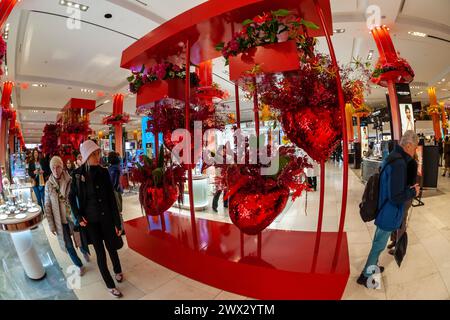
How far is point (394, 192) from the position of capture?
2143 millimetres

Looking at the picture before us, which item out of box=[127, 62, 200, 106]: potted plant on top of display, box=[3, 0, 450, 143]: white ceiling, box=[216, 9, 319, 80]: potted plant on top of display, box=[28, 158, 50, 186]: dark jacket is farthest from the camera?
box=[28, 158, 50, 186]: dark jacket

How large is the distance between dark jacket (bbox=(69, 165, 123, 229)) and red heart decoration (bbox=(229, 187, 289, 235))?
3.95 ft

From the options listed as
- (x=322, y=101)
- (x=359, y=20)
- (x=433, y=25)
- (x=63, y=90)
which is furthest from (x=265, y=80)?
(x=63, y=90)

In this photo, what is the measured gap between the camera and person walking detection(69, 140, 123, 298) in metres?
2.29

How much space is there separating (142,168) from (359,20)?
16.9 feet

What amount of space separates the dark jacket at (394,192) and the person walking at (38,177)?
633 cm

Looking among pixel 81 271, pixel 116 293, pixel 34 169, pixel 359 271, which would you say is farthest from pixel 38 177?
pixel 359 271

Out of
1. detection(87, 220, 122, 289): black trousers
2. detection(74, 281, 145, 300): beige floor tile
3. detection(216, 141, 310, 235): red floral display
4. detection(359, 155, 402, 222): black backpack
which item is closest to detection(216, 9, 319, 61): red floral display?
detection(216, 141, 310, 235): red floral display

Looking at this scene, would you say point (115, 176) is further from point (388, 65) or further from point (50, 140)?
point (388, 65)

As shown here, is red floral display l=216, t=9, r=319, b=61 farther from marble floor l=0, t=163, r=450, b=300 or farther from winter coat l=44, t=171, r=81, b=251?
winter coat l=44, t=171, r=81, b=251

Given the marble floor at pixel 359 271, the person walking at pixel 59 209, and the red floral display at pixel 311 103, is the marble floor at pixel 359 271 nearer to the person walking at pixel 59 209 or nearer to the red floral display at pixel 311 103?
the person walking at pixel 59 209

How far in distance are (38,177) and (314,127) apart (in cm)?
671

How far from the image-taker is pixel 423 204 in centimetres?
500

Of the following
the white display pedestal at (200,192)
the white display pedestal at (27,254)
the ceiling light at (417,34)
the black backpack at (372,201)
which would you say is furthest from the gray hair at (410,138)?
the ceiling light at (417,34)
